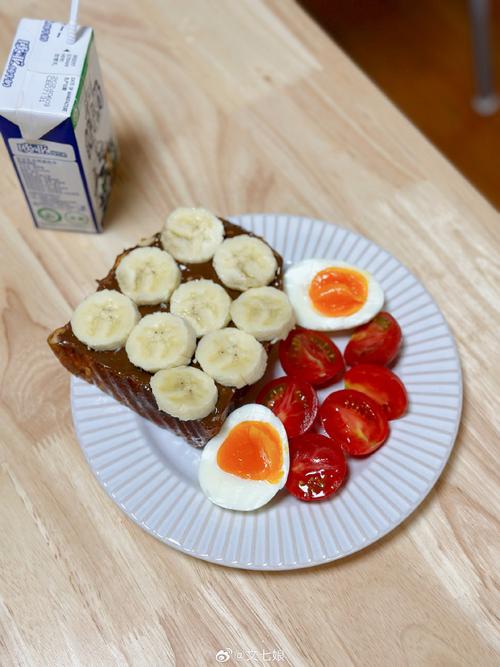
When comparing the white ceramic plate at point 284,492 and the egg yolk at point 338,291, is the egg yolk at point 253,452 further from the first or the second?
the egg yolk at point 338,291

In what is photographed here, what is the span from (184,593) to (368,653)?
309 mm

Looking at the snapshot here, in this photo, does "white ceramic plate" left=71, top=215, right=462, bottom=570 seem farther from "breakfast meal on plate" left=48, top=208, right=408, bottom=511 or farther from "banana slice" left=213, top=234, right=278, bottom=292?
"banana slice" left=213, top=234, right=278, bottom=292

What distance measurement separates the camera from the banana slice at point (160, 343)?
135 centimetres

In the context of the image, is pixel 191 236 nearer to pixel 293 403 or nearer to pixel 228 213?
pixel 228 213

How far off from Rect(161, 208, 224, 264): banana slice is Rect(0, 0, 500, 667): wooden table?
0.70 ft

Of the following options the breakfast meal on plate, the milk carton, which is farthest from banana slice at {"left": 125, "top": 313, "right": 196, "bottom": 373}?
the milk carton

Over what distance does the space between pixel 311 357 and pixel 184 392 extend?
257 millimetres

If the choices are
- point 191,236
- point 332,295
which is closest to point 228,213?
point 191,236

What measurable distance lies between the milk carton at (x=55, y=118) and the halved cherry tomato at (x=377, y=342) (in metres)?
0.59

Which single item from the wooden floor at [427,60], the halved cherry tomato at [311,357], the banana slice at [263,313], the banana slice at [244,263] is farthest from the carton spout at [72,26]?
the wooden floor at [427,60]

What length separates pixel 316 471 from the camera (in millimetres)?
1326

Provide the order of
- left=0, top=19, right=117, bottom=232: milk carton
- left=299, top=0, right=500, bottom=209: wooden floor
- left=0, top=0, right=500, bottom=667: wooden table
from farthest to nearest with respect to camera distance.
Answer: left=299, top=0, right=500, bottom=209: wooden floor
left=0, top=19, right=117, bottom=232: milk carton
left=0, top=0, right=500, bottom=667: wooden table

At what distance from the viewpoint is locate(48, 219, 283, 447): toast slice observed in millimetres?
1347

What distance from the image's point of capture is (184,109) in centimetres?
185
